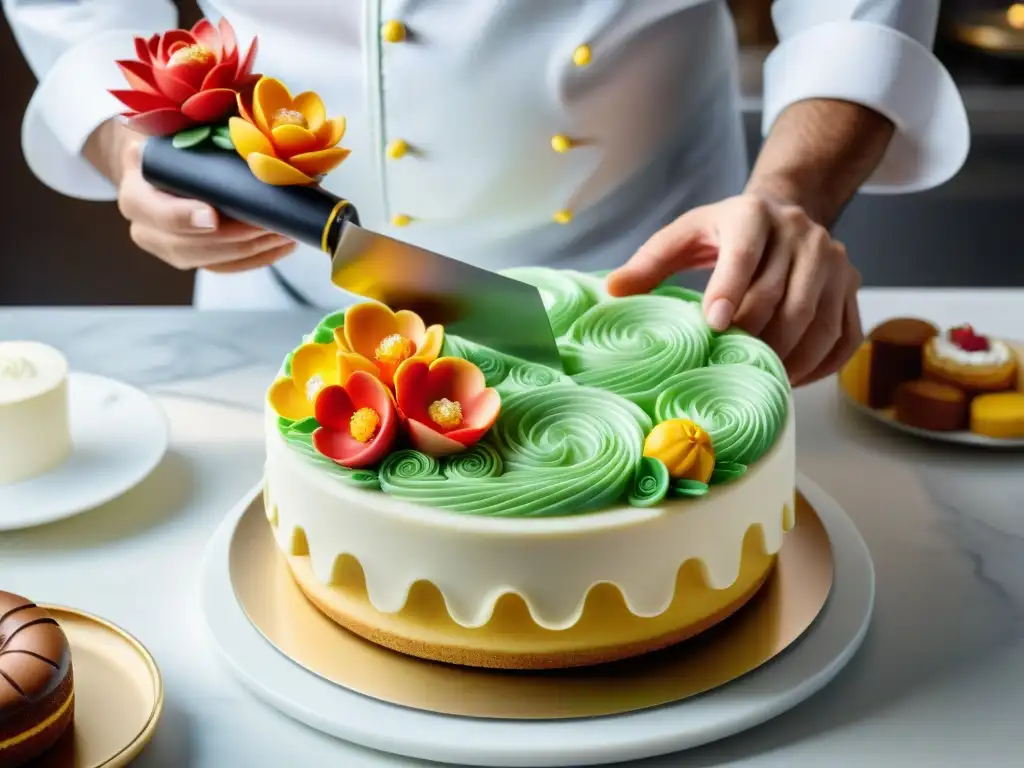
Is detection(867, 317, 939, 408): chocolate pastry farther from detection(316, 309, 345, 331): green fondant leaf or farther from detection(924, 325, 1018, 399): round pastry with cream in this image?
detection(316, 309, 345, 331): green fondant leaf

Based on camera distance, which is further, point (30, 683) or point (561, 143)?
point (561, 143)

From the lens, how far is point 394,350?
1201mm

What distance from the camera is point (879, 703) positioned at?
1.14 meters

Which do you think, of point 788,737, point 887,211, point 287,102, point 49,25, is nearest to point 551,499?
point 788,737

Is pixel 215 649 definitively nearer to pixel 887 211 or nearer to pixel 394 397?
pixel 394 397

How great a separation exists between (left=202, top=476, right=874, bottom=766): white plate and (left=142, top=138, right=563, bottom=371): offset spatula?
1.18ft

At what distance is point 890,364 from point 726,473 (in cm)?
58

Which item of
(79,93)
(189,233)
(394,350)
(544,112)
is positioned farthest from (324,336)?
(79,93)

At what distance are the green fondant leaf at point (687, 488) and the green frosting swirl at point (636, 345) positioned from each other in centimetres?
15

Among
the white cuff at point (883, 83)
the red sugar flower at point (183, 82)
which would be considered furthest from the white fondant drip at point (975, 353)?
the red sugar flower at point (183, 82)

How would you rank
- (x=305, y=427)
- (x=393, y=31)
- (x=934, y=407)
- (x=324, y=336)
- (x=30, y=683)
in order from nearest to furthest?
(x=30, y=683), (x=305, y=427), (x=324, y=336), (x=934, y=407), (x=393, y=31)

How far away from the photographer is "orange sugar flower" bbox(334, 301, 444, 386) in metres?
1.18

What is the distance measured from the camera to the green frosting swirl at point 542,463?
1.08m

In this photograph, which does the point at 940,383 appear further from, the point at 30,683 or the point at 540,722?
the point at 30,683
